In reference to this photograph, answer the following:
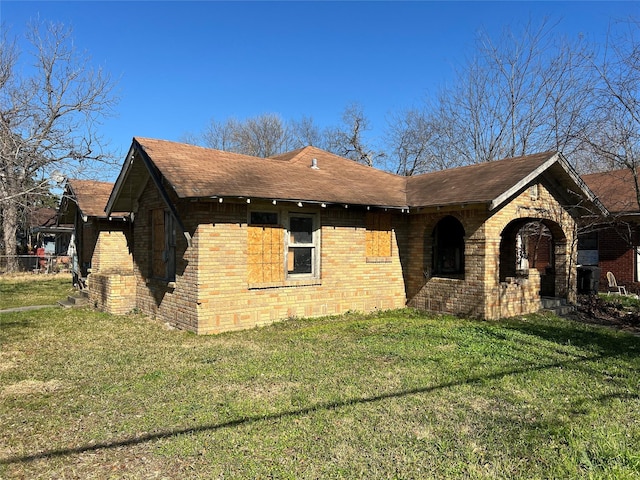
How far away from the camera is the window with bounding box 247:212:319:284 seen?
989 cm

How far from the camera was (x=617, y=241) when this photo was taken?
17.3 m

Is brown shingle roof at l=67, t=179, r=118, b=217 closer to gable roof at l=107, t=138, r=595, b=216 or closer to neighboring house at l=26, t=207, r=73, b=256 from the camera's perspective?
gable roof at l=107, t=138, r=595, b=216

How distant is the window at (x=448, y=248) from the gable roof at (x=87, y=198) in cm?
1081

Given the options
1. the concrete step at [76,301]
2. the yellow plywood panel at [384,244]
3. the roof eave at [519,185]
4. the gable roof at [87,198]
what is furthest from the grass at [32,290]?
the roof eave at [519,185]

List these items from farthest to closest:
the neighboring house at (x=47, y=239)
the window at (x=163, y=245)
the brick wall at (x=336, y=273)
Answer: the neighboring house at (x=47, y=239) → the window at (x=163, y=245) → the brick wall at (x=336, y=273)

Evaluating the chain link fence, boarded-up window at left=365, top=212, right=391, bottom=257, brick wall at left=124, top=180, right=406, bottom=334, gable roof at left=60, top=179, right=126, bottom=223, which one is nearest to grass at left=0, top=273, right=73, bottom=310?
the chain link fence

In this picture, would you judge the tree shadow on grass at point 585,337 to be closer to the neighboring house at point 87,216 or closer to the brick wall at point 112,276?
the brick wall at point 112,276

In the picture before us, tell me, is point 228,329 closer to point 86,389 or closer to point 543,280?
point 86,389

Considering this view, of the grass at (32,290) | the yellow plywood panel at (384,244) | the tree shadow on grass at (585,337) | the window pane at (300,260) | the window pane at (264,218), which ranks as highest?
the window pane at (264,218)

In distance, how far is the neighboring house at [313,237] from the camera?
9359 millimetres

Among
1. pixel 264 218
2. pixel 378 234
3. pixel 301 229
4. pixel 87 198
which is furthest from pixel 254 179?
pixel 87 198

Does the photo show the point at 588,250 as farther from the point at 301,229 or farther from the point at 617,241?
the point at 301,229

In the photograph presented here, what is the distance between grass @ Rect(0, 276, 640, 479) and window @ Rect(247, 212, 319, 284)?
1.92 m

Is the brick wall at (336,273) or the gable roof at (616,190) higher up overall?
the gable roof at (616,190)
